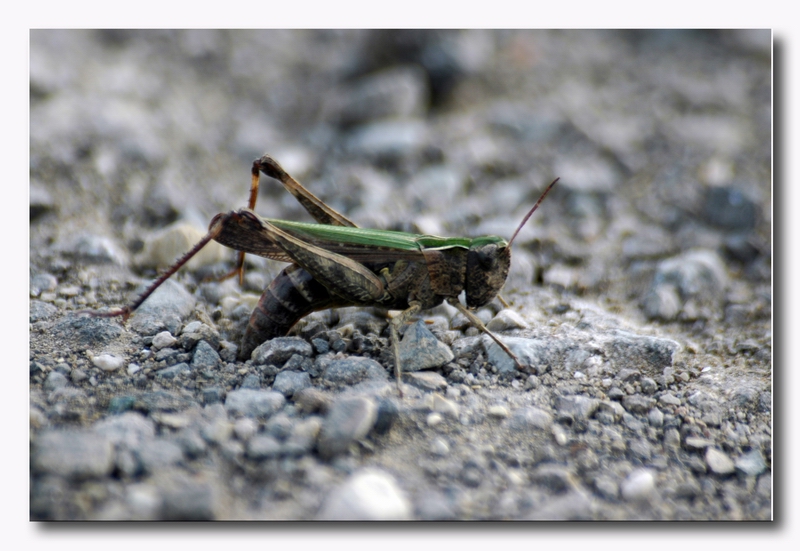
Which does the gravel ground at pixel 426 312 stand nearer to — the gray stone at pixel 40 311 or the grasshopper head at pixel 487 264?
the gray stone at pixel 40 311

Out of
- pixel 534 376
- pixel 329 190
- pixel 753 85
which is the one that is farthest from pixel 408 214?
pixel 753 85

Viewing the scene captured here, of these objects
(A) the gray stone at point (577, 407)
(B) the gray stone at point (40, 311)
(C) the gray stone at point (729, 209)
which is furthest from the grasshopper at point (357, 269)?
(C) the gray stone at point (729, 209)

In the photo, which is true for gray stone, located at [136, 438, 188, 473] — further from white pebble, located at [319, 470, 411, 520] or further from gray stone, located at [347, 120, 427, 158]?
gray stone, located at [347, 120, 427, 158]

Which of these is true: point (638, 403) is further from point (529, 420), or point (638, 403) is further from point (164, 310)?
point (164, 310)

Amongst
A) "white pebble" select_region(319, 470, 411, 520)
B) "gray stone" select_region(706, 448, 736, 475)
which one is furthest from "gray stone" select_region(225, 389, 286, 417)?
"gray stone" select_region(706, 448, 736, 475)

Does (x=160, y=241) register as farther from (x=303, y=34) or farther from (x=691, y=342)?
(x=303, y=34)

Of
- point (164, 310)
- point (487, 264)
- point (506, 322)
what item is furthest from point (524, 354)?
point (164, 310)
